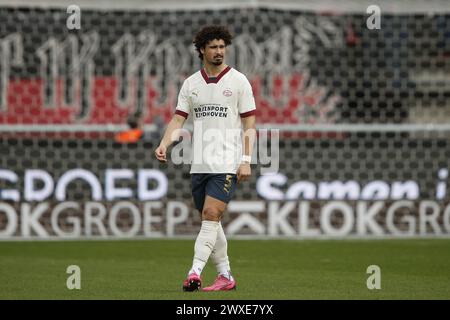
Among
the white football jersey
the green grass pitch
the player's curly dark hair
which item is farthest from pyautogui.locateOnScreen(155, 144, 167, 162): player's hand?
the green grass pitch

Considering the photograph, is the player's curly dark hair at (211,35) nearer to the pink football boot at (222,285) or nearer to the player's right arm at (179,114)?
the player's right arm at (179,114)

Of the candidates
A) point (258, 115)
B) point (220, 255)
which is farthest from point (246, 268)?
point (258, 115)

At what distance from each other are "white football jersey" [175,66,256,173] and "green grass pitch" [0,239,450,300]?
0.95m

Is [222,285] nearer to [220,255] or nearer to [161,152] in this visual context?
[220,255]

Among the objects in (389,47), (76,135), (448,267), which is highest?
(389,47)

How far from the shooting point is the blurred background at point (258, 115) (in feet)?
49.8

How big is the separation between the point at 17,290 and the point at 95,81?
11.0m

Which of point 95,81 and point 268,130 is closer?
point 268,130

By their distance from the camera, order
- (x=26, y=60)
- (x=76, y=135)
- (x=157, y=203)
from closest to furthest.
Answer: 1. (x=157, y=203)
2. (x=76, y=135)
3. (x=26, y=60)

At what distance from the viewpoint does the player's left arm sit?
852cm

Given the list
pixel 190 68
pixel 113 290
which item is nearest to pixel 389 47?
pixel 190 68

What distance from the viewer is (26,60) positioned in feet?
63.5

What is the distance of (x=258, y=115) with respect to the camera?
18438 mm

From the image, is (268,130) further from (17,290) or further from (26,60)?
(17,290)
